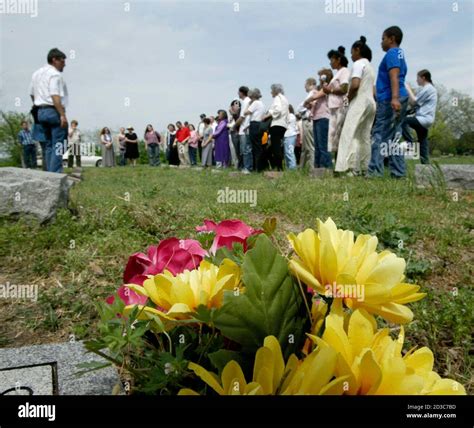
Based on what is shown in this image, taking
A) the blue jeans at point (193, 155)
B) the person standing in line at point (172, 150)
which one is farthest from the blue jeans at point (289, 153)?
the person standing in line at point (172, 150)

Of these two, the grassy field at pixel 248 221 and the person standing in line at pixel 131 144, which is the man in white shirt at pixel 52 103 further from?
the person standing in line at pixel 131 144

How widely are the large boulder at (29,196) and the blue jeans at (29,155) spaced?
391 inches

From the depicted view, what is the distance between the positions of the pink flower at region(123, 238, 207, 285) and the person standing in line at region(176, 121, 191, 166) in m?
16.5

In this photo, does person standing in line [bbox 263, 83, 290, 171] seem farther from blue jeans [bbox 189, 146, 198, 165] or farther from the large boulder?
blue jeans [bbox 189, 146, 198, 165]

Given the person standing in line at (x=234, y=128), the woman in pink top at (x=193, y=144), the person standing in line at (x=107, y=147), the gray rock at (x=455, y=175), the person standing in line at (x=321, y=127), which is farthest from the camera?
the person standing in line at (x=107, y=147)

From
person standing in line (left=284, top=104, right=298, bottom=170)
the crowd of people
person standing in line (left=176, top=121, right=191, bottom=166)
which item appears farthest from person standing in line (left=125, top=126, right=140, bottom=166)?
person standing in line (left=284, top=104, right=298, bottom=170)

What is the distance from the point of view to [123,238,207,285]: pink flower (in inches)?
29.0

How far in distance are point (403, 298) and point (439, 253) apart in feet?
8.31

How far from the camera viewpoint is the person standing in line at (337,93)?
6828 mm

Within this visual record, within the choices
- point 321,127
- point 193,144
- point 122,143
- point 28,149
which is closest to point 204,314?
point 321,127

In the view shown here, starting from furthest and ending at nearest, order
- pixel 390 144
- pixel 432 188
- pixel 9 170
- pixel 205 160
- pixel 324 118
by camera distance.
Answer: pixel 205 160 < pixel 324 118 < pixel 390 144 < pixel 432 188 < pixel 9 170
